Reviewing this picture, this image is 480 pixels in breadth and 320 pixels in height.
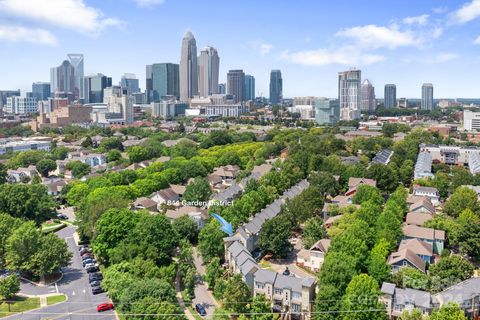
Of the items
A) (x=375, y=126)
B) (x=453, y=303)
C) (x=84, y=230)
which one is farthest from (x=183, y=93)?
(x=453, y=303)

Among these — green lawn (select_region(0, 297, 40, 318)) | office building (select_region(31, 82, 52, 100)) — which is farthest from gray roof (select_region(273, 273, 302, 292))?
office building (select_region(31, 82, 52, 100))

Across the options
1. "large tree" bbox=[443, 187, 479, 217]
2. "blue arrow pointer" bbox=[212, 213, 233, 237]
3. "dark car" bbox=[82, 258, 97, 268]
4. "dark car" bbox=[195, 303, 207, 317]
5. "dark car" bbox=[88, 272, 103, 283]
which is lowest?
"dark car" bbox=[195, 303, 207, 317]

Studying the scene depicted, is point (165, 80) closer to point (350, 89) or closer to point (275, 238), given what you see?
point (350, 89)

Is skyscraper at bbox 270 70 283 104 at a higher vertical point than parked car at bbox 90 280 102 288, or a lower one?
higher

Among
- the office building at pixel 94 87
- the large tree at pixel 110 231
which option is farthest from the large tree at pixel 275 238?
the office building at pixel 94 87

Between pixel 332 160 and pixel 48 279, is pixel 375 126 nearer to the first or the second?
pixel 332 160

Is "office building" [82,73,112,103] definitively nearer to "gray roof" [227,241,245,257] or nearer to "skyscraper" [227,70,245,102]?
"skyscraper" [227,70,245,102]
